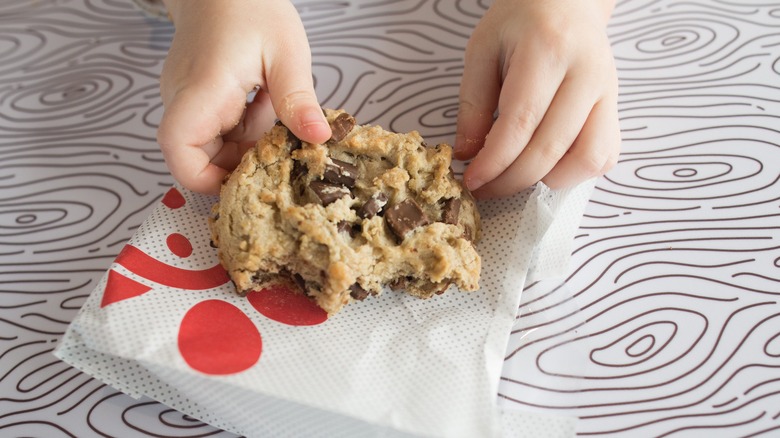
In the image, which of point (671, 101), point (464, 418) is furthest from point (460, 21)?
point (464, 418)

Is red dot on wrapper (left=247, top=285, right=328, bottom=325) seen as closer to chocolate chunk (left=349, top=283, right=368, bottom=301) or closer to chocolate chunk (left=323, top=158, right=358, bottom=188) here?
chocolate chunk (left=349, top=283, right=368, bottom=301)

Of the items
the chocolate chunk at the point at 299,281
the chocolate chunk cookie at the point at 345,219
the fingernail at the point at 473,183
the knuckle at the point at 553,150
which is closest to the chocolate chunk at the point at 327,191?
the chocolate chunk cookie at the point at 345,219

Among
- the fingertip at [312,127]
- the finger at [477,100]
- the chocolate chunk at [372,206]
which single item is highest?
the finger at [477,100]

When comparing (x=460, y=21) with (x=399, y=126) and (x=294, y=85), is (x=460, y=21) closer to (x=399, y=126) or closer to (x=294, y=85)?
(x=399, y=126)

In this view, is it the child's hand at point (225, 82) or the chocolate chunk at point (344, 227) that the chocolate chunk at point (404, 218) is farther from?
the child's hand at point (225, 82)

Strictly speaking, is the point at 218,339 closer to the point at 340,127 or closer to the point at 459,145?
the point at 340,127
